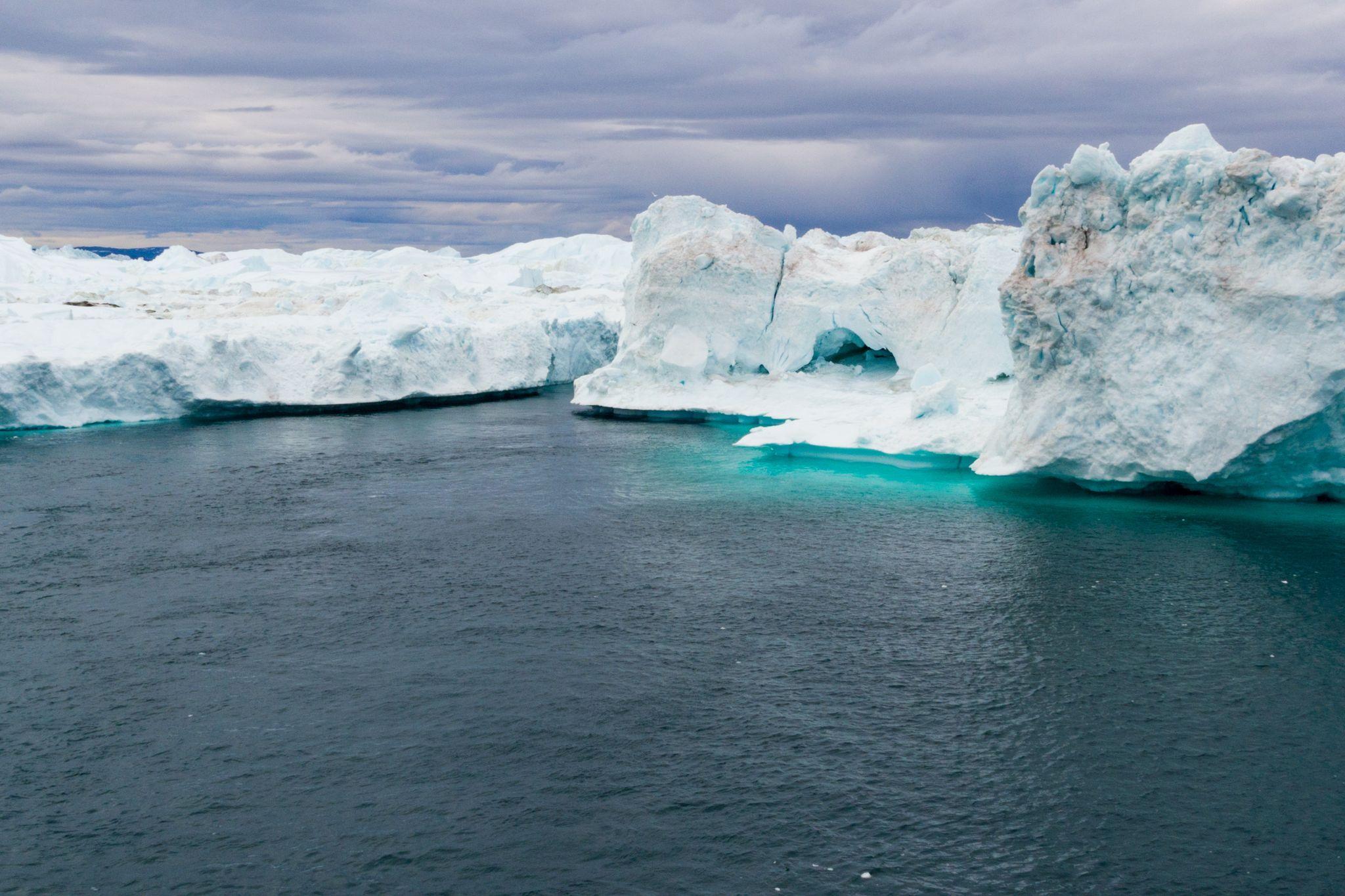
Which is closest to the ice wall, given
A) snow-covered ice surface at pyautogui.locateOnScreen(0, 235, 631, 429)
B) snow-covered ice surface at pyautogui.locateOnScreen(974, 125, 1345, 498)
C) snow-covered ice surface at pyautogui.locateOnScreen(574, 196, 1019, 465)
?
snow-covered ice surface at pyautogui.locateOnScreen(574, 196, 1019, 465)

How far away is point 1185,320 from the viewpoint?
2078 centimetres

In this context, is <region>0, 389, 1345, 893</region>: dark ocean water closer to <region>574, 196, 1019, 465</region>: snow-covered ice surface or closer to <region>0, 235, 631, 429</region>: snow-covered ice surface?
<region>574, 196, 1019, 465</region>: snow-covered ice surface

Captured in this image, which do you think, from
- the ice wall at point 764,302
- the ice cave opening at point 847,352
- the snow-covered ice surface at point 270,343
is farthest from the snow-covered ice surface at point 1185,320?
the snow-covered ice surface at point 270,343

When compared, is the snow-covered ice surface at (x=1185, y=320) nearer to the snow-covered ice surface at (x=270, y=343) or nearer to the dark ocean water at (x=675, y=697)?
the dark ocean water at (x=675, y=697)

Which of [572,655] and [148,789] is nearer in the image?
[148,789]

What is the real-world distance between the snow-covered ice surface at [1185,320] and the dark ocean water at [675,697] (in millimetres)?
1326

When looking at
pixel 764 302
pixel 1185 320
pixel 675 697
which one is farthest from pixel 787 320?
pixel 675 697

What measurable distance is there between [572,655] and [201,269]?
7611 centimetres

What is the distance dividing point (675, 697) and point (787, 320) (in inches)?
1011

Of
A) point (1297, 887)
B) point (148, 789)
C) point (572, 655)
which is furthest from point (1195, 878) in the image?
point (148, 789)

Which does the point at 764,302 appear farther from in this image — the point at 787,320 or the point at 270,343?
the point at 270,343

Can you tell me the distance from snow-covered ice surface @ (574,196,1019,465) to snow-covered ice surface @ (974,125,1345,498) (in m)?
9.78

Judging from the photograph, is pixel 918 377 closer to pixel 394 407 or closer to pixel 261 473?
pixel 261 473

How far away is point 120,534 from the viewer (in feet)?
67.7
